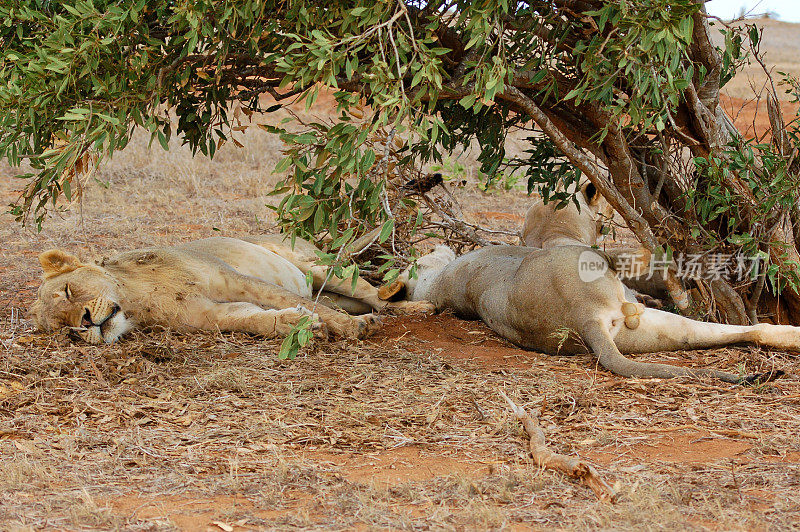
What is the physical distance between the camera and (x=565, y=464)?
3.13 meters

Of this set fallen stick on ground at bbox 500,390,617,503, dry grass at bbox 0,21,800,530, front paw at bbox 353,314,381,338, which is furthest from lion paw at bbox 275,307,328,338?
fallen stick on ground at bbox 500,390,617,503

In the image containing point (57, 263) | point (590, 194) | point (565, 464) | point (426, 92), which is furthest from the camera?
point (590, 194)

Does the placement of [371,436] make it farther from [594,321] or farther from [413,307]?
[413,307]

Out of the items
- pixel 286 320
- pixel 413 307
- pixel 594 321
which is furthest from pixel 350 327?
pixel 594 321

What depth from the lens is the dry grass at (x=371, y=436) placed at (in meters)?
2.83

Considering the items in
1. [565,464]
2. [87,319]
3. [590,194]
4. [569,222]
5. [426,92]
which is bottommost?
[87,319]

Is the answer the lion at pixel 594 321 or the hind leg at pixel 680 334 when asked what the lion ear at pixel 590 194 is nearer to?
the lion at pixel 594 321

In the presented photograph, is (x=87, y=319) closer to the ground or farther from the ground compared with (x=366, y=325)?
closer to the ground

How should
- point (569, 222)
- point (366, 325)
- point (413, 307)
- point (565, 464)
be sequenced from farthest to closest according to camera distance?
point (569, 222)
point (413, 307)
point (366, 325)
point (565, 464)

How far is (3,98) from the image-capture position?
4.41 metres

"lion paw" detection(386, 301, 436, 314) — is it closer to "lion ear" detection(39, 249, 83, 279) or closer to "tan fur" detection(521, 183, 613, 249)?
"tan fur" detection(521, 183, 613, 249)

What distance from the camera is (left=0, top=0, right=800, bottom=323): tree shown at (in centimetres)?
399

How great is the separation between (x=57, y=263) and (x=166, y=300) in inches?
27.6

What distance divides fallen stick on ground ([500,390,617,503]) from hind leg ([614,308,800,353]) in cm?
136
